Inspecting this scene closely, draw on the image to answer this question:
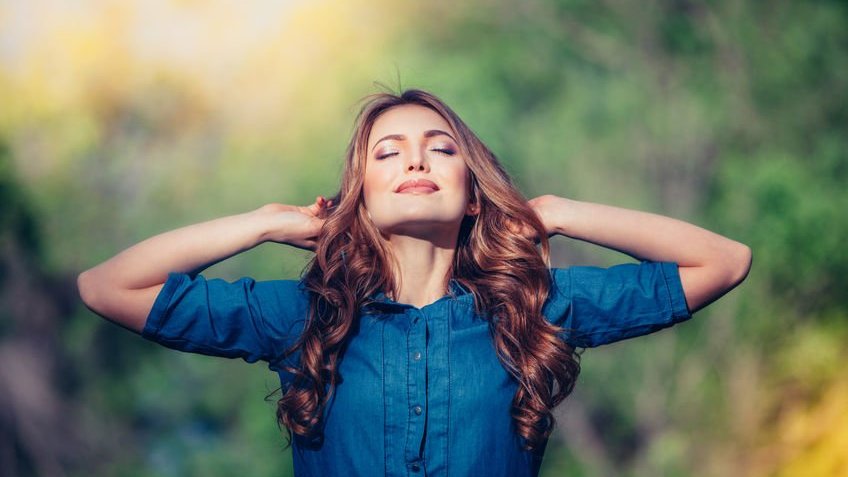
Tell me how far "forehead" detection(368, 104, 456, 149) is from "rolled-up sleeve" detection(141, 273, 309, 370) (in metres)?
0.30

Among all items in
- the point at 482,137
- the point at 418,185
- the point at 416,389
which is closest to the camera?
the point at 416,389

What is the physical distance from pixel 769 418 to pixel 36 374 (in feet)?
8.80

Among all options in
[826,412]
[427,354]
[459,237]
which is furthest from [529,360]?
[826,412]

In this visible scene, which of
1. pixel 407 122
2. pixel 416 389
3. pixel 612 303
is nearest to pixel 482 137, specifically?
pixel 407 122

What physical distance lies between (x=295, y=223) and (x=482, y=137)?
2.12m

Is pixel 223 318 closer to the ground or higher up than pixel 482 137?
closer to the ground

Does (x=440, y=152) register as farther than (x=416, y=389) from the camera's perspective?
Yes

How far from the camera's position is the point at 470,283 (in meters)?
1.49

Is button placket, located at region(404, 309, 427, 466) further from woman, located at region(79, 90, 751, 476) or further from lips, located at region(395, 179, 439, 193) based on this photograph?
lips, located at region(395, 179, 439, 193)

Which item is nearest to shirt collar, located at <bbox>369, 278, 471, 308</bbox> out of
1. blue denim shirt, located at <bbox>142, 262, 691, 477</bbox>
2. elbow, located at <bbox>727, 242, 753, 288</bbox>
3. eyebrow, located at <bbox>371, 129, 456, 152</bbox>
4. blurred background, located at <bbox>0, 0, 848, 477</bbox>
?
blue denim shirt, located at <bbox>142, 262, 691, 477</bbox>

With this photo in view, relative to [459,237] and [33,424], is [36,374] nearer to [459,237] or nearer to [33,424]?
[33,424]

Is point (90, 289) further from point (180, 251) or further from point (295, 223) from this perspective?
point (295, 223)

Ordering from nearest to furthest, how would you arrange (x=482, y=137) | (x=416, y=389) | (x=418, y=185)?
1. (x=416, y=389)
2. (x=418, y=185)
3. (x=482, y=137)

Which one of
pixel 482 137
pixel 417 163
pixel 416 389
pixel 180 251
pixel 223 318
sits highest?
pixel 482 137
